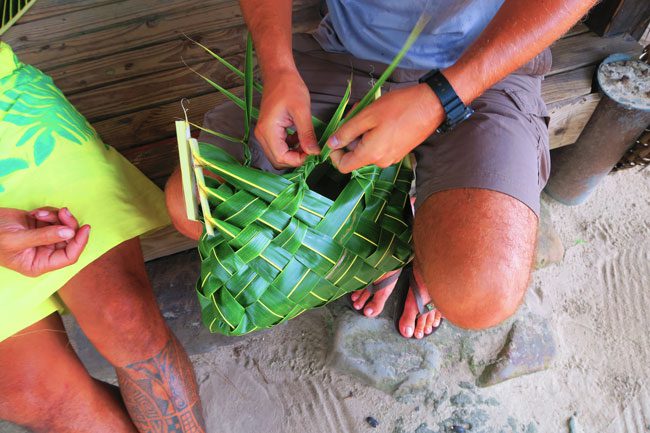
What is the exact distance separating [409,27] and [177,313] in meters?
1.12

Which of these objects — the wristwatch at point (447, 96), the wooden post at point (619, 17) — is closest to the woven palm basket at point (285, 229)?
the wristwatch at point (447, 96)

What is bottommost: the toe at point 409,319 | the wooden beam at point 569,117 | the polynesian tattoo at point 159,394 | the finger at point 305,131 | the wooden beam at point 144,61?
the toe at point 409,319

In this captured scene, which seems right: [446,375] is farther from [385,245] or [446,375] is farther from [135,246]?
[135,246]

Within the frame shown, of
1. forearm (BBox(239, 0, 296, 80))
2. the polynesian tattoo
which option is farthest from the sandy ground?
forearm (BBox(239, 0, 296, 80))

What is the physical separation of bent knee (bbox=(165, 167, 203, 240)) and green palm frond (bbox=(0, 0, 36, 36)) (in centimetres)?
115

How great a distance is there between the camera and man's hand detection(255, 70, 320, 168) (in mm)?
1075

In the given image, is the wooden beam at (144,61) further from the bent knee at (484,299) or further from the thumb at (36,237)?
the bent knee at (484,299)

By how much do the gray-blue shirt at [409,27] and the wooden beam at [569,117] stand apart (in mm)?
604

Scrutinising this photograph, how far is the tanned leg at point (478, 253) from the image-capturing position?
1.10m

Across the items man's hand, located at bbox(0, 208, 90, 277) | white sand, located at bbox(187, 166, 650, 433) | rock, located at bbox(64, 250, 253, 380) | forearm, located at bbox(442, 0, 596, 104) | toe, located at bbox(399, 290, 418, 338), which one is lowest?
white sand, located at bbox(187, 166, 650, 433)

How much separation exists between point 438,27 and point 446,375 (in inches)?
39.9

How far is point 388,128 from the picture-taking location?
3.34 feet

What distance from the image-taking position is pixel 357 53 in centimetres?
137

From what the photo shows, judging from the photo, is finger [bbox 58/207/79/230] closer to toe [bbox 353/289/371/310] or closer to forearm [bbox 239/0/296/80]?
forearm [bbox 239/0/296/80]
